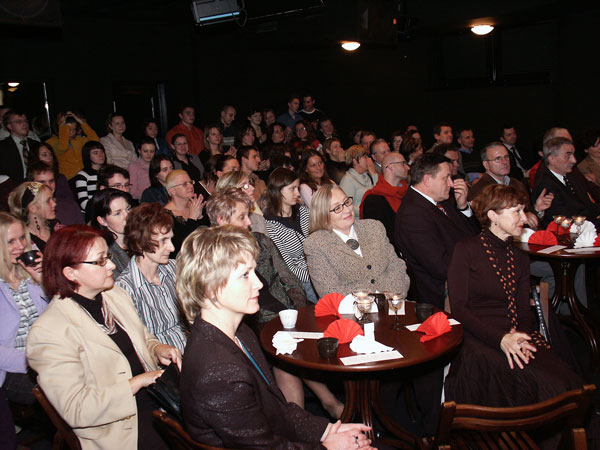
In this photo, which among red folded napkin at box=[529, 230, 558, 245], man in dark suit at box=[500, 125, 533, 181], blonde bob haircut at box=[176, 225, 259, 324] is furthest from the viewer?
man in dark suit at box=[500, 125, 533, 181]

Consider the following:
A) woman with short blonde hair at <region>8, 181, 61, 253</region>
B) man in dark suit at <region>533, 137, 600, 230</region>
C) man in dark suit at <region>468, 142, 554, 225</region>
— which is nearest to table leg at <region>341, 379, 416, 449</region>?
woman with short blonde hair at <region>8, 181, 61, 253</region>

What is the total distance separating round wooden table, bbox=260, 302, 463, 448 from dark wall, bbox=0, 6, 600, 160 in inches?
243

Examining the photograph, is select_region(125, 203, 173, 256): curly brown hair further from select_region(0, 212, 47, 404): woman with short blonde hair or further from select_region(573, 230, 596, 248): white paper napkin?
select_region(573, 230, 596, 248): white paper napkin

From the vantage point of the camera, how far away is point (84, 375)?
2240 mm

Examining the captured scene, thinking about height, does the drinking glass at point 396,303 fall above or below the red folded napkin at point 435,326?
above

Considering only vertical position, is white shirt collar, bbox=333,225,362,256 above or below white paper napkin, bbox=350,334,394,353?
above

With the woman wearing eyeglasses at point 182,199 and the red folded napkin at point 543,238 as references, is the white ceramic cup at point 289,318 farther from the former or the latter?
the red folded napkin at point 543,238

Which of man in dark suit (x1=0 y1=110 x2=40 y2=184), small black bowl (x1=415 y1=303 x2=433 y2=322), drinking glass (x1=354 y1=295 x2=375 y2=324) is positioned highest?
man in dark suit (x1=0 y1=110 x2=40 y2=184)

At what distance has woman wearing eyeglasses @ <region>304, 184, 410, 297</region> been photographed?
140 inches

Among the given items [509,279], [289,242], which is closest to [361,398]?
[509,279]

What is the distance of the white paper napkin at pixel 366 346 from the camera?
2.55 metres

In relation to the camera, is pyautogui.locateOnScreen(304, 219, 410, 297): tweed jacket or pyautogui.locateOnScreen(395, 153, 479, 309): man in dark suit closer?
pyautogui.locateOnScreen(304, 219, 410, 297): tweed jacket

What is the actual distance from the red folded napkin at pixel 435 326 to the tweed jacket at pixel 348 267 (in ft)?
2.84

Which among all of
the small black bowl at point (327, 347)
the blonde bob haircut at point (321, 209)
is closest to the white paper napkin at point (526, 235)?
the blonde bob haircut at point (321, 209)
